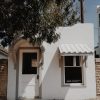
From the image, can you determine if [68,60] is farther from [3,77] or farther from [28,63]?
[3,77]

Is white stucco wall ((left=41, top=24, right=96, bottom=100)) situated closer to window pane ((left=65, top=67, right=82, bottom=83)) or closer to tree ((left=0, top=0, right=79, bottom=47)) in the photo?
window pane ((left=65, top=67, right=82, bottom=83))

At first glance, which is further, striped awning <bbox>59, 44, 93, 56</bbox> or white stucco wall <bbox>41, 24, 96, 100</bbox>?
white stucco wall <bbox>41, 24, 96, 100</bbox>

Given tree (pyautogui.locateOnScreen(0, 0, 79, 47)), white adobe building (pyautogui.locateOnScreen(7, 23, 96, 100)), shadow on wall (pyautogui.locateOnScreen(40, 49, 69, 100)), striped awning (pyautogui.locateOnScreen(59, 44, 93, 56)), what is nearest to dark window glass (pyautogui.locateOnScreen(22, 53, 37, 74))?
white adobe building (pyautogui.locateOnScreen(7, 23, 96, 100))

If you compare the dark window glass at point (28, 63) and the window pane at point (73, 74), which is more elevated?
the dark window glass at point (28, 63)

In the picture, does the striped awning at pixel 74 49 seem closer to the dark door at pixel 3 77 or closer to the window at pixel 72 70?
the window at pixel 72 70

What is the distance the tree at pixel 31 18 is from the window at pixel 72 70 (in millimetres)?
4174

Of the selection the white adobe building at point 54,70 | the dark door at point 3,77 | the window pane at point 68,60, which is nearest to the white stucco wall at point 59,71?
the white adobe building at point 54,70

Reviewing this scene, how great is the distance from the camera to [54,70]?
1725 centimetres

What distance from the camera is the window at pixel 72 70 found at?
56.7ft

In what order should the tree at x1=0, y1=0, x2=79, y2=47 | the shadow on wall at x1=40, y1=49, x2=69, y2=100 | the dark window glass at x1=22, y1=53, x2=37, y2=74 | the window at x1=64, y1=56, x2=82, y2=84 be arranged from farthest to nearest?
the dark window glass at x1=22, y1=53, x2=37, y2=74 → the window at x1=64, y1=56, x2=82, y2=84 → the shadow on wall at x1=40, y1=49, x2=69, y2=100 → the tree at x1=0, y1=0, x2=79, y2=47

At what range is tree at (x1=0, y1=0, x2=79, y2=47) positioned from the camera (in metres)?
12.2

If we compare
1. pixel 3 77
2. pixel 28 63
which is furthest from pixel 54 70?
pixel 3 77

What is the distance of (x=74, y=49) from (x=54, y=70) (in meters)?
1.67

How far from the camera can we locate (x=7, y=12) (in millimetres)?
12227
